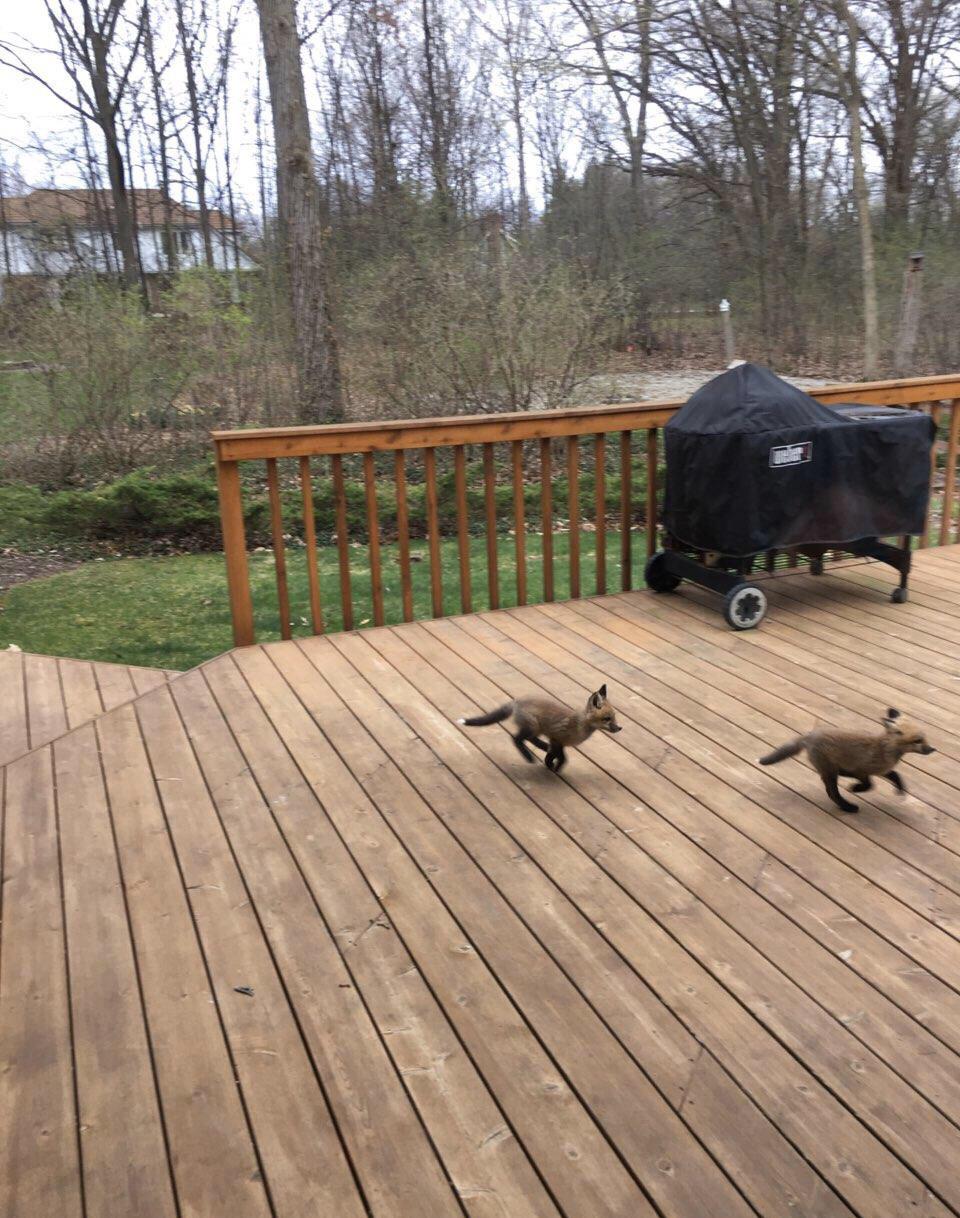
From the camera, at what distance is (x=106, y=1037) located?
1.92 meters

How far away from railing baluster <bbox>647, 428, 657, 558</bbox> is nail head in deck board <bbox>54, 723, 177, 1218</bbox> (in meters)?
2.80

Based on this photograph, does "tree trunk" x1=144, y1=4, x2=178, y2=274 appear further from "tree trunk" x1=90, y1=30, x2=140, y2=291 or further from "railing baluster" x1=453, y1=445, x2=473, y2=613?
"railing baluster" x1=453, y1=445, x2=473, y2=613

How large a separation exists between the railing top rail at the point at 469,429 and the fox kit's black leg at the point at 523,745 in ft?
4.99

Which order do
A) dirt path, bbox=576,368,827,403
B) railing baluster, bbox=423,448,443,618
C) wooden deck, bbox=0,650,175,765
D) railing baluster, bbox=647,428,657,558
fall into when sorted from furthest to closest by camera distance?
dirt path, bbox=576,368,827,403, railing baluster, bbox=647,428,657,558, railing baluster, bbox=423,448,443,618, wooden deck, bbox=0,650,175,765

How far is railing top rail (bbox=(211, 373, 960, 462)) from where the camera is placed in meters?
3.91

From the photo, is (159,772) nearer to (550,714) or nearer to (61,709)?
(61,709)

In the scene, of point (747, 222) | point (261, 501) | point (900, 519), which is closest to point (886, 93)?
Result: point (747, 222)

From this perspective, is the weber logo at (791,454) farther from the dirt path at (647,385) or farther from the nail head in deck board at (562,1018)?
the dirt path at (647,385)

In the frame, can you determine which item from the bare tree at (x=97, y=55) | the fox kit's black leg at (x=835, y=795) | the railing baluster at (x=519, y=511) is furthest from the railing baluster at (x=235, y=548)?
the bare tree at (x=97, y=55)

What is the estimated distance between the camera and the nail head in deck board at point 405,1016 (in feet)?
5.21

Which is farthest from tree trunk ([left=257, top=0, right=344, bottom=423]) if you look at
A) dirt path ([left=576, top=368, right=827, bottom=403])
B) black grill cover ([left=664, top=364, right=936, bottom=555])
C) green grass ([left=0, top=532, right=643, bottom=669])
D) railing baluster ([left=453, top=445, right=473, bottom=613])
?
black grill cover ([left=664, top=364, right=936, bottom=555])

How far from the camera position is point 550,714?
9.49 ft

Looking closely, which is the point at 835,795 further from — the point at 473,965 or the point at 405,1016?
the point at 405,1016

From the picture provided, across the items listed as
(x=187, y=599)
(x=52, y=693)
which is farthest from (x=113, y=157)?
(x=52, y=693)
